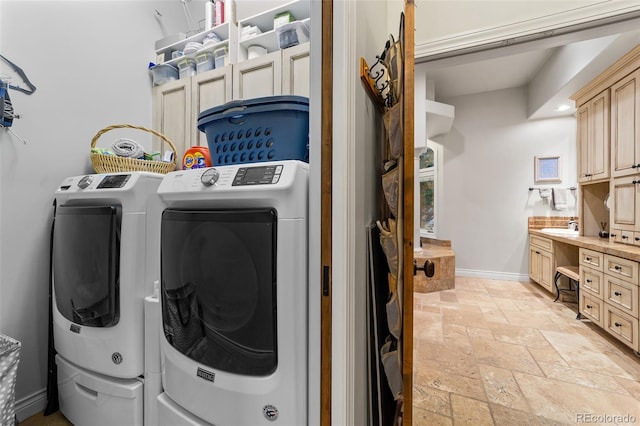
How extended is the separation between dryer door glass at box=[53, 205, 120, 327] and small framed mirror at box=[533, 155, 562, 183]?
5.54 metres

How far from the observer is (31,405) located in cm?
164

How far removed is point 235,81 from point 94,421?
2.10 m

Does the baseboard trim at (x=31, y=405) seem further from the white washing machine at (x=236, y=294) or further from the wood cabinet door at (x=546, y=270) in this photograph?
the wood cabinet door at (x=546, y=270)

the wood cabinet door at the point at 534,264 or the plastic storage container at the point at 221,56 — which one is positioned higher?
the plastic storage container at the point at 221,56

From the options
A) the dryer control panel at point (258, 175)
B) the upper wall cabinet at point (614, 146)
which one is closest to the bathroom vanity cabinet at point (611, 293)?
the upper wall cabinet at point (614, 146)

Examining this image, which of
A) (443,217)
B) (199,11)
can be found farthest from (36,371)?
(443,217)

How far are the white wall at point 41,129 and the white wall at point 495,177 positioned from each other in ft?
16.3

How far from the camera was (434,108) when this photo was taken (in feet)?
13.7

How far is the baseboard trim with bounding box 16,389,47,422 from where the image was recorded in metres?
1.59

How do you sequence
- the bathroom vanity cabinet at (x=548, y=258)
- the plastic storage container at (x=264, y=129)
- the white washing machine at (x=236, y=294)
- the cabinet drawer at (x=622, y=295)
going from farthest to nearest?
the bathroom vanity cabinet at (x=548, y=258) < the cabinet drawer at (x=622, y=295) < the plastic storage container at (x=264, y=129) < the white washing machine at (x=236, y=294)

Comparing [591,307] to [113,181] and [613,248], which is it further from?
[113,181]

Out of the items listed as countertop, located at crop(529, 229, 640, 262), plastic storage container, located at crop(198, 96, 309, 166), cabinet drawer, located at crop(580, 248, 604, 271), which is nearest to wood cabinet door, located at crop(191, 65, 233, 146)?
plastic storage container, located at crop(198, 96, 309, 166)

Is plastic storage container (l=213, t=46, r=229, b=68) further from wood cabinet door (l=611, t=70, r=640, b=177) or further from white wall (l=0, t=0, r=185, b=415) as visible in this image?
wood cabinet door (l=611, t=70, r=640, b=177)

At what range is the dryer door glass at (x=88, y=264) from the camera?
50.9 inches
